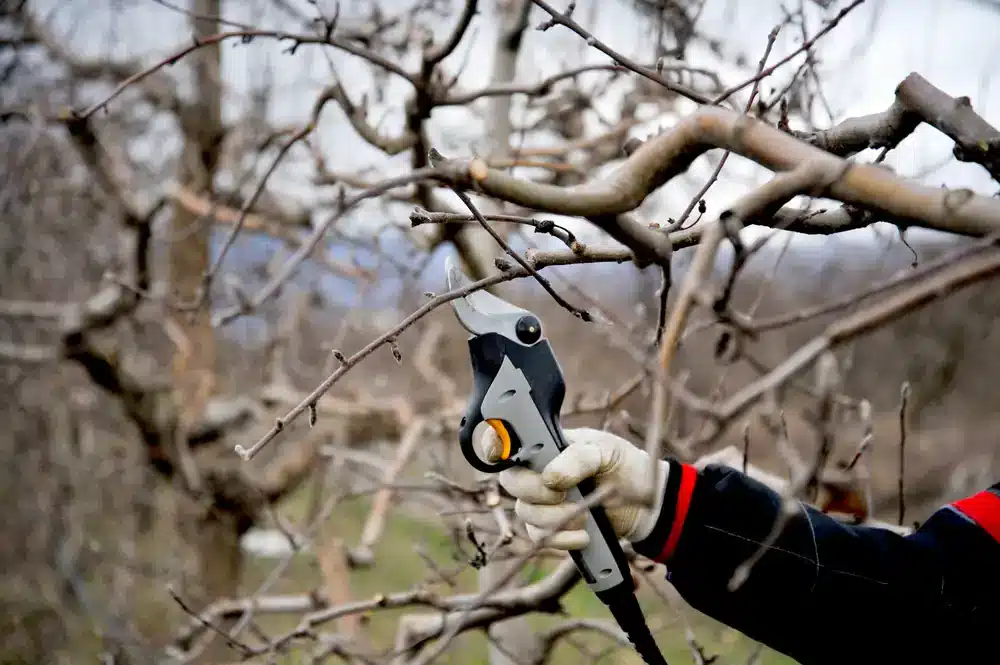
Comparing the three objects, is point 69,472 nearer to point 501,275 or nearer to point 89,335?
point 89,335

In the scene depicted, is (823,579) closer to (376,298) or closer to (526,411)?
(526,411)

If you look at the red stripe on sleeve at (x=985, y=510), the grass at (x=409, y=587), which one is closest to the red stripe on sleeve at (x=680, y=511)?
the red stripe on sleeve at (x=985, y=510)

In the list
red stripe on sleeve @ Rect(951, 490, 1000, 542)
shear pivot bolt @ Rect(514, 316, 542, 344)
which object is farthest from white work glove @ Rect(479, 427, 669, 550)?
red stripe on sleeve @ Rect(951, 490, 1000, 542)

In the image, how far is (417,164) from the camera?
238cm

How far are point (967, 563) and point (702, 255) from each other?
40.6 inches

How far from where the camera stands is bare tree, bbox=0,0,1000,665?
26.8 inches

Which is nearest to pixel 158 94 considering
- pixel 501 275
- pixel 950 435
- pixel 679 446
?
pixel 679 446

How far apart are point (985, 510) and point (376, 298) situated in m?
4.75

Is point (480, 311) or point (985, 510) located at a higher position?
point (985, 510)

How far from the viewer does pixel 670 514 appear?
1.22m

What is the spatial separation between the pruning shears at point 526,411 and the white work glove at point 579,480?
0.08ft

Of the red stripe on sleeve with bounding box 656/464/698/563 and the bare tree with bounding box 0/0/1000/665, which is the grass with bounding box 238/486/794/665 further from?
the red stripe on sleeve with bounding box 656/464/698/563

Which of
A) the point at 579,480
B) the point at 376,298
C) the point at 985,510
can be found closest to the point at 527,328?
the point at 579,480

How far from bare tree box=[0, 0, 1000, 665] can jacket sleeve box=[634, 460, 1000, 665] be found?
0.14m
